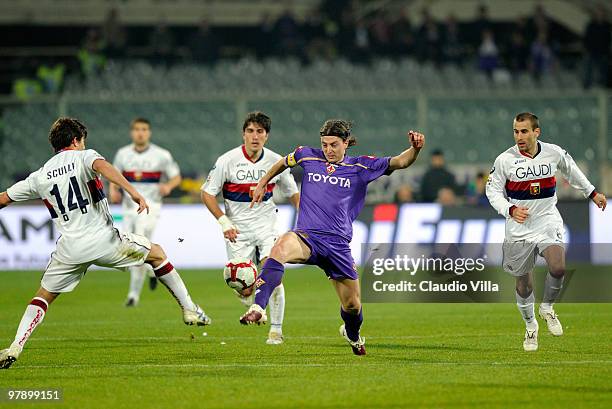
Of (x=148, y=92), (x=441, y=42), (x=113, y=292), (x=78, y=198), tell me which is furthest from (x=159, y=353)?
(x=441, y=42)

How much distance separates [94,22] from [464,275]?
74.0ft

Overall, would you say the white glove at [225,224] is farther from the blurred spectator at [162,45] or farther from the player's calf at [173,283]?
the blurred spectator at [162,45]

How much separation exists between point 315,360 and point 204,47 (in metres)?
20.3

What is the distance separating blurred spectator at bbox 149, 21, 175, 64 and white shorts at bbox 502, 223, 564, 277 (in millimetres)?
19509

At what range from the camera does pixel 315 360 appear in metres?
10.1

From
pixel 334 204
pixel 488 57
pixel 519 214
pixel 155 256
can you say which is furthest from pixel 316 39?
pixel 334 204

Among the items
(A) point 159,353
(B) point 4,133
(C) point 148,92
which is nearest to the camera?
(A) point 159,353

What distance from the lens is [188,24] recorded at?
3309cm

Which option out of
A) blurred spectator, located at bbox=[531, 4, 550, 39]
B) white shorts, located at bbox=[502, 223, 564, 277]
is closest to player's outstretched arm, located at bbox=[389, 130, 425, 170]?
white shorts, located at bbox=[502, 223, 564, 277]

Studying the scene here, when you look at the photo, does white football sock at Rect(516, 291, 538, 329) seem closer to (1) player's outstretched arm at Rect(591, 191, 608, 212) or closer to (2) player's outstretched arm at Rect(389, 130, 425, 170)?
(1) player's outstretched arm at Rect(591, 191, 608, 212)

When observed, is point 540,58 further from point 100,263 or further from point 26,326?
point 26,326

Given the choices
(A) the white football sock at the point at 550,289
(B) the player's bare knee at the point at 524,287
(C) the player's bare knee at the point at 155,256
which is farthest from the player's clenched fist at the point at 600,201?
(C) the player's bare knee at the point at 155,256

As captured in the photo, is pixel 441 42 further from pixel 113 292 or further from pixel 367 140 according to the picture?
pixel 113 292

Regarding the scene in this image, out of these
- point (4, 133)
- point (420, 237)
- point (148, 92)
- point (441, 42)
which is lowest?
point (420, 237)
